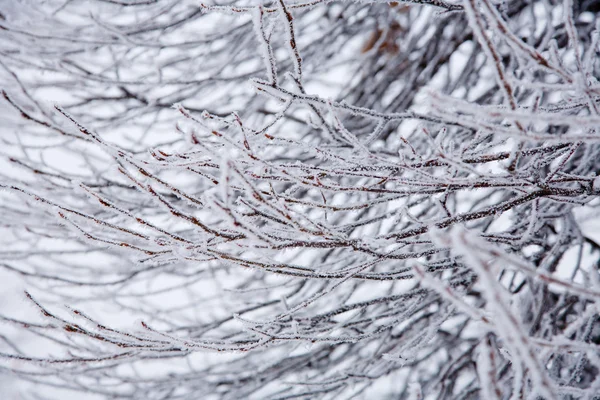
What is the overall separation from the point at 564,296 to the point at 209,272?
218cm

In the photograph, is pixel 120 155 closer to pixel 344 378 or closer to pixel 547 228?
pixel 344 378

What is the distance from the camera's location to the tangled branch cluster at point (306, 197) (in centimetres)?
108

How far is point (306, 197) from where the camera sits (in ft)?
10.1

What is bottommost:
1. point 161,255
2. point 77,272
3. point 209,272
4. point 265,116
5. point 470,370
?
point 470,370

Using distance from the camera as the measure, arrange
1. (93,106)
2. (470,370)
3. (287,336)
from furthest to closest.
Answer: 1. (470,370)
2. (93,106)
3. (287,336)

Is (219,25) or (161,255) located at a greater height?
(219,25)

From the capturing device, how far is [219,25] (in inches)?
130

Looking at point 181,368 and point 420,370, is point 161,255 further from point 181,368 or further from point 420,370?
point 181,368

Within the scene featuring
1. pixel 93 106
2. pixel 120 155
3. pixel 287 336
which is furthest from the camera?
pixel 93 106

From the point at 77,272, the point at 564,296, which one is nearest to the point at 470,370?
the point at 564,296

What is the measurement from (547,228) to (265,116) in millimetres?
2071

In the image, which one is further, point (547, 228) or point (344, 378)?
point (547, 228)

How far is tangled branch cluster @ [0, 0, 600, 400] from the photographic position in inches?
42.4

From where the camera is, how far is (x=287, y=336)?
1316 mm
